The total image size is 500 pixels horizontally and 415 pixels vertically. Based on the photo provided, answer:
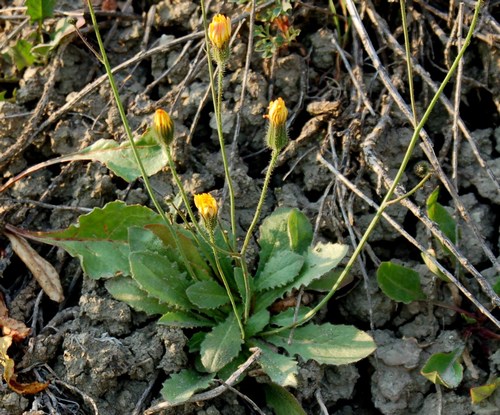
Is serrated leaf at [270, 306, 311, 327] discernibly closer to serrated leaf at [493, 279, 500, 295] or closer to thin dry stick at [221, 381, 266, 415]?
thin dry stick at [221, 381, 266, 415]

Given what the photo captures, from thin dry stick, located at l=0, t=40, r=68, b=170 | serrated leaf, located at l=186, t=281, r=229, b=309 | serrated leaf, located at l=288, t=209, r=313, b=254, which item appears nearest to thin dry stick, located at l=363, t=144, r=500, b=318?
serrated leaf, located at l=288, t=209, r=313, b=254

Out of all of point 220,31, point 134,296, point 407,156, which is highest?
point 220,31

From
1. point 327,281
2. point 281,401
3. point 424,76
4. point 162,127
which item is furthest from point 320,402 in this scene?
point 424,76

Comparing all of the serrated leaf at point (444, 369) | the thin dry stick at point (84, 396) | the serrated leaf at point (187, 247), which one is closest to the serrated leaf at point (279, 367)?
the serrated leaf at point (187, 247)

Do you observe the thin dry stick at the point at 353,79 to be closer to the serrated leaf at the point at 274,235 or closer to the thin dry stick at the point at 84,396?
the serrated leaf at the point at 274,235

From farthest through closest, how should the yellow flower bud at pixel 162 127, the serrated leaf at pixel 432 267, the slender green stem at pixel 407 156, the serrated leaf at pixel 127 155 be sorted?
the serrated leaf at pixel 127 155
the serrated leaf at pixel 432 267
the yellow flower bud at pixel 162 127
the slender green stem at pixel 407 156

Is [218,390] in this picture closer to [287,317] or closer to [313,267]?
[287,317]
